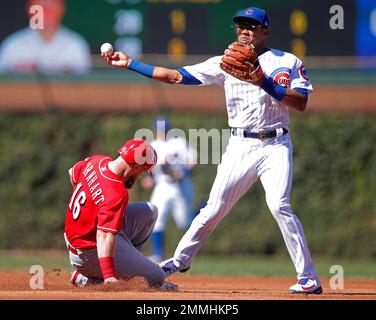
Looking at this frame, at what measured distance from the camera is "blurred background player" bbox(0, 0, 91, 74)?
46.9 ft

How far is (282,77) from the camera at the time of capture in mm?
6441

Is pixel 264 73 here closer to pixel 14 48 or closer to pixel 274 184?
pixel 274 184

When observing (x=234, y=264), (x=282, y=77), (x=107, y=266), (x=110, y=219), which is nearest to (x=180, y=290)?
(x=107, y=266)

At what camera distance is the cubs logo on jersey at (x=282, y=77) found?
6430 millimetres

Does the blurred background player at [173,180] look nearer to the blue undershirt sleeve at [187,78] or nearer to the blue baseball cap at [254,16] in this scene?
the blue undershirt sleeve at [187,78]

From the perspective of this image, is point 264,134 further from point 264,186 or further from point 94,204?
point 94,204

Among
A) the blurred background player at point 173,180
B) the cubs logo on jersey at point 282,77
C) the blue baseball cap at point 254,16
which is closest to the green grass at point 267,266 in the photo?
the blurred background player at point 173,180

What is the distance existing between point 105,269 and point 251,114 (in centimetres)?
155

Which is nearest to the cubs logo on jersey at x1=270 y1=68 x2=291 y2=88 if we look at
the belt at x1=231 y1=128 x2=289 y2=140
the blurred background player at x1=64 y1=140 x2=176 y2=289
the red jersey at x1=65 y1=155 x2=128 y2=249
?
the belt at x1=231 y1=128 x2=289 y2=140

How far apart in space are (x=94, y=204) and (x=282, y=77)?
1.60m

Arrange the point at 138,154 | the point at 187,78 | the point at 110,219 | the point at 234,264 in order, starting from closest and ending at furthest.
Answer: the point at 110,219, the point at 138,154, the point at 187,78, the point at 234,264

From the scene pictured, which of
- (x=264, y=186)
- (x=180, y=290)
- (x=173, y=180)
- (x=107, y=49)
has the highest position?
(x=107, y=49)

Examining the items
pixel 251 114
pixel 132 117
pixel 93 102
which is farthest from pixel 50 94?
pixel 251 114

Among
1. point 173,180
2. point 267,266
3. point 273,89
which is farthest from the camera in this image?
point 267,266
